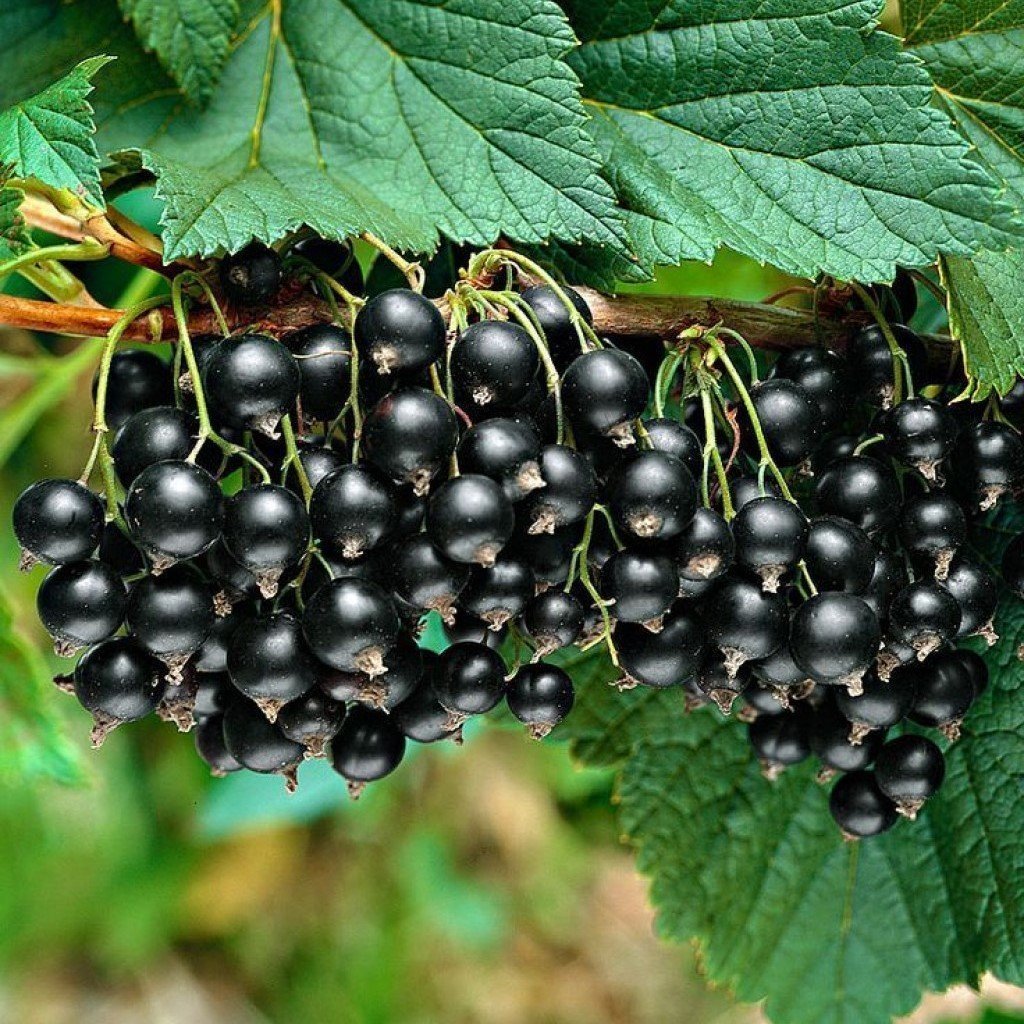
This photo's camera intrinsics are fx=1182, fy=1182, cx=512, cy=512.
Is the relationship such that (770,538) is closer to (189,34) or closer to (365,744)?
(365,744)

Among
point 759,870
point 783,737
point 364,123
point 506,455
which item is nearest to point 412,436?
point 506,455

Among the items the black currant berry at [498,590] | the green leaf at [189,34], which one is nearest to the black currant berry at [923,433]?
the black currant berry at [498,590]

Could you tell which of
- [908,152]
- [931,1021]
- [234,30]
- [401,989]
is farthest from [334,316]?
[401,989]

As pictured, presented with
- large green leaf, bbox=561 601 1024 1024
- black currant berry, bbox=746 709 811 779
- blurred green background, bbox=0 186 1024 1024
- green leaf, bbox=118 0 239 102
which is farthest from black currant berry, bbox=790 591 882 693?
blurred green background, bbox=0 186 1024 1024

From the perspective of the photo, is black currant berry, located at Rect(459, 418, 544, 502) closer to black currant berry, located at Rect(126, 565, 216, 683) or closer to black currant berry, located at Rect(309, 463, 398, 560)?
black currant berry, located at Rect(309, 463, 398, 560)

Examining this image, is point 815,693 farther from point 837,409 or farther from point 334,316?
point 334,316

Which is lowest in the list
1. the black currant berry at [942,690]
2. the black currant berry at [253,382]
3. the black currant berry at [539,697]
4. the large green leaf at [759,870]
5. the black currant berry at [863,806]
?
the large green leaf at [759,870]

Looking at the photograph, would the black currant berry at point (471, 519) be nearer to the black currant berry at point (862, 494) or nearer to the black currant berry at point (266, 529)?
the black currant berry at point (266, 529)
